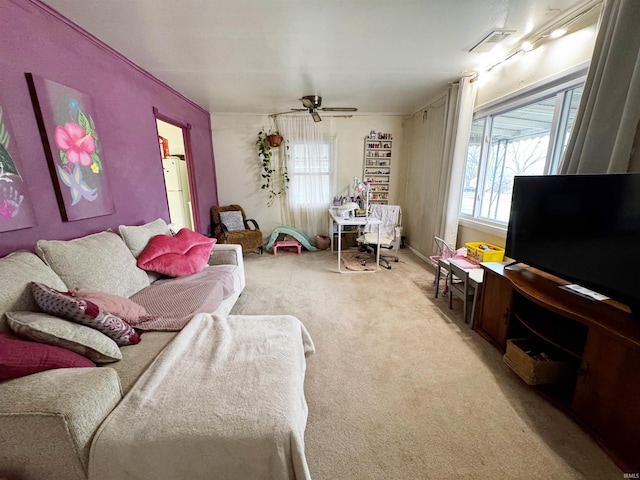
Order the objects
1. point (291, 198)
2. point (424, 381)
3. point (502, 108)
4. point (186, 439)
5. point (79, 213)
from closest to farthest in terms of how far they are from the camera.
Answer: point (186, 439) → point (424, 381) → point (79, 213) → point (502, 108) → point (291, 198)

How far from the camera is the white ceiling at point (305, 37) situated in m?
1.63

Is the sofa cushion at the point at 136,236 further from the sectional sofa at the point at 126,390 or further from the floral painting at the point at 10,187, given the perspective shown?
the floral painting at the point at 10,187

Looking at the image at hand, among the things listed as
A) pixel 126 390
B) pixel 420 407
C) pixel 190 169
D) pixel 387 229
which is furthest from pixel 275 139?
pixel 420 407

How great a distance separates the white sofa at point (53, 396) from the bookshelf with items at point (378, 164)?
3.96m

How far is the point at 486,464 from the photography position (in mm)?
1173

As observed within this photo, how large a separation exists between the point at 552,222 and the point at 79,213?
3220 millimetres

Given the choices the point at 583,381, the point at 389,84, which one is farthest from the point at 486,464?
the point at 389,84

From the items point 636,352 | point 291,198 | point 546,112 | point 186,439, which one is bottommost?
point 186,439

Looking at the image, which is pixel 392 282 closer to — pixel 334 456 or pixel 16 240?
pixel 334 456

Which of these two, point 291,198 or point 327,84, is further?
point 291,198

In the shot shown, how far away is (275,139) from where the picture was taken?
4344mm

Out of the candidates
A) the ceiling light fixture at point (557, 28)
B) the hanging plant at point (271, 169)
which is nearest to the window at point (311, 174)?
the hanging plant at point (271, 169)

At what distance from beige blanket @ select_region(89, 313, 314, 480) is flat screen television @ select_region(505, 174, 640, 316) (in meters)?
1.65

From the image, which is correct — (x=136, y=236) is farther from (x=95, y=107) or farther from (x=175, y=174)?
(x=175, y=174)
